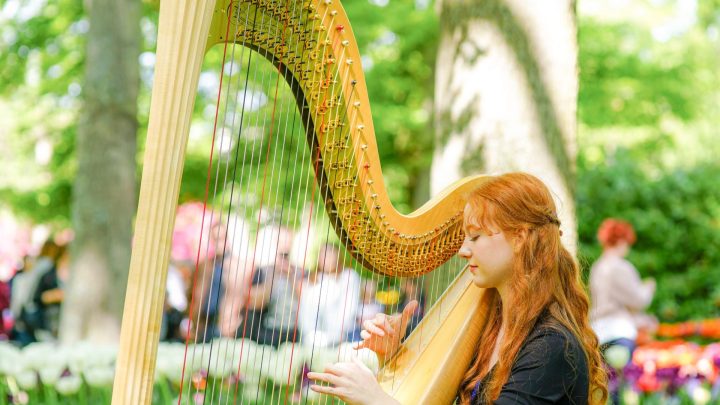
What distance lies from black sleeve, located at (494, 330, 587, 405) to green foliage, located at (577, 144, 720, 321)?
11302 millimetres

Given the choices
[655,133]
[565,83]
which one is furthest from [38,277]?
[655,133]

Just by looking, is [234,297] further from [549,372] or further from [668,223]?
[668,223]

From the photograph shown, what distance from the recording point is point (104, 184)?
30.7ft

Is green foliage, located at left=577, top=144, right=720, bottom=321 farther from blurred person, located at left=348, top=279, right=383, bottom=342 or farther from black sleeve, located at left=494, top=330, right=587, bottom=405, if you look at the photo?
black sleeve, located at left=494, top=330, right=587, bottom=405

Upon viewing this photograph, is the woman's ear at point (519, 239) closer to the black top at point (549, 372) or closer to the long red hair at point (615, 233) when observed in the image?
the black top at point (549, 372)

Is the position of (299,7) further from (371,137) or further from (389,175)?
(389,175)

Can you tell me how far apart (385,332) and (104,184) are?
6.70 meters

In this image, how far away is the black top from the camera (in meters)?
2.63

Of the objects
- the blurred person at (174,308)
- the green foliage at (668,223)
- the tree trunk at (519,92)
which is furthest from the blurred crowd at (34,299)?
the green foliage at (668,223)

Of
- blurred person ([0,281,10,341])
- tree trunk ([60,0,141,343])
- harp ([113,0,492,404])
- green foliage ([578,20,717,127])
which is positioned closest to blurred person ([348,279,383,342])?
harp ([113,0,492,404])

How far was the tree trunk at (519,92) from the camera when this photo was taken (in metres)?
4.38

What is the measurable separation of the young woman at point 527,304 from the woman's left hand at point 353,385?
36 millimetres

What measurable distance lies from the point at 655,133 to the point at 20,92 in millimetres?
11170

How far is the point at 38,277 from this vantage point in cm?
1023
